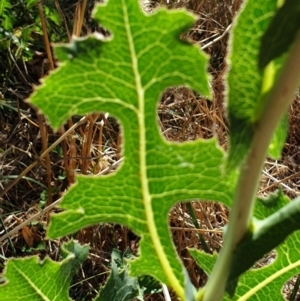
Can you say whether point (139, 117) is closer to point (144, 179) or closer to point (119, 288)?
point (144, 179)

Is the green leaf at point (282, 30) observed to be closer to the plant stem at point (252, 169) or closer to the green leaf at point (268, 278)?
the plant stem at point (252, 169)

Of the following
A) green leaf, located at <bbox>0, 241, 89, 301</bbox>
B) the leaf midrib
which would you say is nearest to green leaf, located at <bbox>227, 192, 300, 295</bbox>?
the leaf midrib

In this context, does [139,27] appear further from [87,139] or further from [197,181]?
[87,139]

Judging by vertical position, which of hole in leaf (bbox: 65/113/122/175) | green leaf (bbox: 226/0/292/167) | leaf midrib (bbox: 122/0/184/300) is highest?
green leaf (bbox: 226/0/292/167)

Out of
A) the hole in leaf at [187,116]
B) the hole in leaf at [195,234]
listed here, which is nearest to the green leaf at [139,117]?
the hole in leaf at [195,234]

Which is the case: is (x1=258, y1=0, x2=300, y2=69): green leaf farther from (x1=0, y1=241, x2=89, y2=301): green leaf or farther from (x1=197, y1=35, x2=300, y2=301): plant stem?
(x1=0, y1=241, x2=89, y2=301): green leaf

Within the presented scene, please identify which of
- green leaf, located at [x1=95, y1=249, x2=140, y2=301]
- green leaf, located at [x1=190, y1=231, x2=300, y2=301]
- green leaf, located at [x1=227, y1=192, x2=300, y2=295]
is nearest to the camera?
green leaf, located at [x1=227, y1=192, x2=300, y2=295]

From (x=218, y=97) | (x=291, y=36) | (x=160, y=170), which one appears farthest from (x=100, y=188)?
(x=218, y=97)
